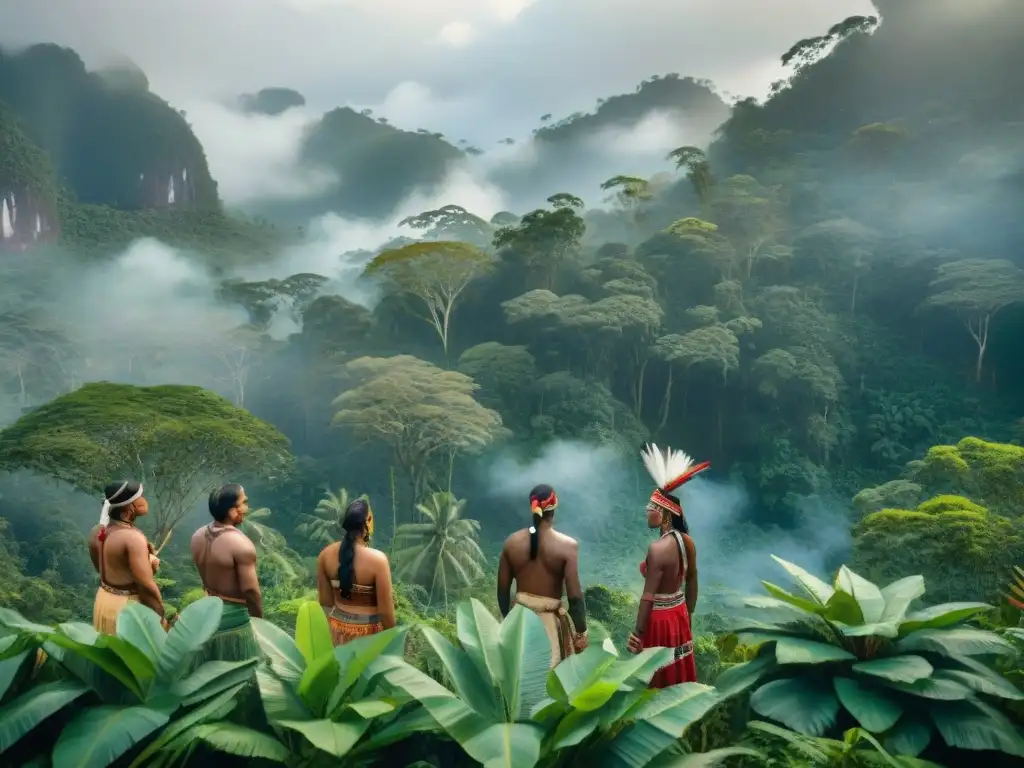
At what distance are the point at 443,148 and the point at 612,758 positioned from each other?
24.4 metres

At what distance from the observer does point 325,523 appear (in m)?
15.1

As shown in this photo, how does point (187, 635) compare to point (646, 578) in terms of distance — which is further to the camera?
point (646, 578)

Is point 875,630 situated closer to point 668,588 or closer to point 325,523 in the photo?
point 668,588

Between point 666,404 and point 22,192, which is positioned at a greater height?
point 22,192

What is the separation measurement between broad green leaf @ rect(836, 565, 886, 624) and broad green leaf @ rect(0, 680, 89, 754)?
2.65 m

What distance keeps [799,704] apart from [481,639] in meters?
1.11

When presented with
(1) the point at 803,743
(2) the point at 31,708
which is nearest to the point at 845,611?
(1) the point at 803,743

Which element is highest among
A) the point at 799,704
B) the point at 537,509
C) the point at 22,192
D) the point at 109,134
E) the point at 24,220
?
the point at 109,134

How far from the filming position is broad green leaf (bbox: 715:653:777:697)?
108 inches

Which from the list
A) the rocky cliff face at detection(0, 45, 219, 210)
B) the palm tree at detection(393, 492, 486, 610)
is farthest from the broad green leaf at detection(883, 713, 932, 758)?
the rocky cliff face at detection(0, 45, 219, 210)

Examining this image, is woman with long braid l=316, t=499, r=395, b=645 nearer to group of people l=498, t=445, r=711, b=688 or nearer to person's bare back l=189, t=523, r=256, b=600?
person's bare back l=189, t=523, r=256, b=600

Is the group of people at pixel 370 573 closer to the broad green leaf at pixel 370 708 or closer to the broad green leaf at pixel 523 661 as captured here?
the broad green leaf at pixel 523 661

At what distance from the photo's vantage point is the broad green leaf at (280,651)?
7.66 feet

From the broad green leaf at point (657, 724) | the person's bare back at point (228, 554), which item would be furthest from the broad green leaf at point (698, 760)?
the person's bare back at point (228, 554)
